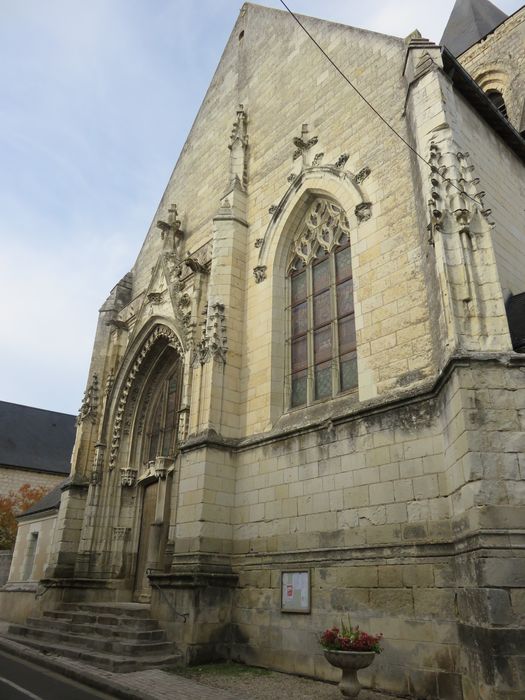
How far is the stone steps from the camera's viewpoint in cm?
730

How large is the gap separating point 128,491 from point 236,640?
18.5 ft

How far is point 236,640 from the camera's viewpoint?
308 inches

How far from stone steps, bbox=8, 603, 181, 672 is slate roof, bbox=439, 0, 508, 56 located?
68.0 feet

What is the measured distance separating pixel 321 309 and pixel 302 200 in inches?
87.9

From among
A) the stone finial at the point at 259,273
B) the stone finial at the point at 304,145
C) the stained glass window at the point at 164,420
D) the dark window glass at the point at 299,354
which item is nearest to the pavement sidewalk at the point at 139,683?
the dark window glass at the point at 299,354

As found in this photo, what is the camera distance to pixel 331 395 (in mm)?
8352

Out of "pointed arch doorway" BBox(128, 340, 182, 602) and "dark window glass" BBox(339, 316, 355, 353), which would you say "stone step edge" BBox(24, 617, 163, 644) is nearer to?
"pointed arch doorway" BBox(128, 340, 182, 602)

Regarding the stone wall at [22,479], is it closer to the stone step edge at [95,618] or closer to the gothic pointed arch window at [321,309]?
the stone step edge at [95,618]

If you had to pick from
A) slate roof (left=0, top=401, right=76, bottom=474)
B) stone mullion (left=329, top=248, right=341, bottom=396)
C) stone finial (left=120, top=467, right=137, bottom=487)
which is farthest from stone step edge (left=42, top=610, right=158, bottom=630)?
slate roof (left=0, top=401, right=76, bottom=474)

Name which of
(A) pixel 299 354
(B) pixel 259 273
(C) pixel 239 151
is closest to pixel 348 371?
(A) pixel 299 354

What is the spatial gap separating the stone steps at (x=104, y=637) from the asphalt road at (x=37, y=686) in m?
0.51

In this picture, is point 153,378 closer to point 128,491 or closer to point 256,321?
point 128,491

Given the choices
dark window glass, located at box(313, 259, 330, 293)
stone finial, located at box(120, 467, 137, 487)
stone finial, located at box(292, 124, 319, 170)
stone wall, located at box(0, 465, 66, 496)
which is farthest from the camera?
stone wall, located at box(0, 465, 66, 496)

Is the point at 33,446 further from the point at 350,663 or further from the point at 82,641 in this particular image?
the point at 350,663
